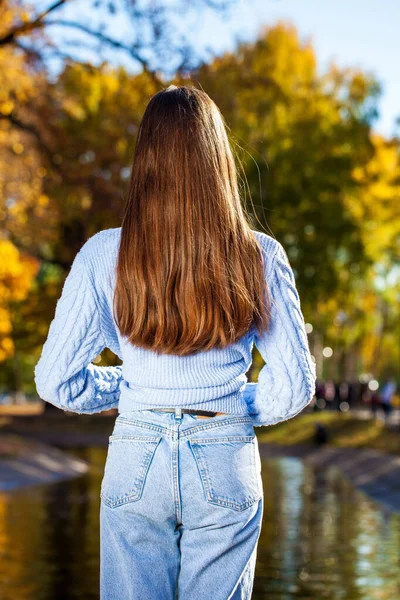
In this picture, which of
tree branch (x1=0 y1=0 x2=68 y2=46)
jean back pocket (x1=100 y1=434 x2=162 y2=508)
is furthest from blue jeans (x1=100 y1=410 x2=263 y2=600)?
tree branch (x1=0 y1=0 x2=68 y2=46)

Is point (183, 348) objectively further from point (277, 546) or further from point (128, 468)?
point (277, 546)

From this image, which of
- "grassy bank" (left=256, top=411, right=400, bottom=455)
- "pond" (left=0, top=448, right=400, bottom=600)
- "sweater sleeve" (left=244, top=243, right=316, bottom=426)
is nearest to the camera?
"sweater sleeve" (left=244, top=243, right=316, bottom=426)

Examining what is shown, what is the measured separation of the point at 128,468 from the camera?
11.0ft


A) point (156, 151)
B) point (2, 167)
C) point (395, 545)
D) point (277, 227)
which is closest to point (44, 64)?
point (2, 167)

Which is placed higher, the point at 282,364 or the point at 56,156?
the point at 56,156

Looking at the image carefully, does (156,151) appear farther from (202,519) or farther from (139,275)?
(202,519)

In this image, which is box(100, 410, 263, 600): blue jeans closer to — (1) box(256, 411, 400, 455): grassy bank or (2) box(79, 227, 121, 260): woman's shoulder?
(2) box(79, 227, 121, 260): woman's shoulder

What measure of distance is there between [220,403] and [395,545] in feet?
42.8

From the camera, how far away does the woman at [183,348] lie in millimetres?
3336

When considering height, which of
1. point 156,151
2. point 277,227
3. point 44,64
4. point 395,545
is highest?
point 277,227

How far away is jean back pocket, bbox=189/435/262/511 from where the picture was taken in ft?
10.9

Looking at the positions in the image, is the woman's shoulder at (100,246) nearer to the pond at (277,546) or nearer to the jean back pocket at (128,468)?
the jean back pocket at (128,468)

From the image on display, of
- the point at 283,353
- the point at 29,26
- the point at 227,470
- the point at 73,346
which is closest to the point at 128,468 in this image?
the point at 227,470

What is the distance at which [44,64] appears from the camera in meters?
18.8
